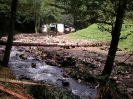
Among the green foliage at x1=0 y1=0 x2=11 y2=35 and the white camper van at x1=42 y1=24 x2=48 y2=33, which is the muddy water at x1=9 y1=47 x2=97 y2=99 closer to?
the green foliage at x1=0 y1=0 x2=11 y2=35

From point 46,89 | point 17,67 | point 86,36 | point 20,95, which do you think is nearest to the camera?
point 20,95

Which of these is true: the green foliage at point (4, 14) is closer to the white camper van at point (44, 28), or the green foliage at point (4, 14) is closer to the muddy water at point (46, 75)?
the muddy water at point (46, 75)

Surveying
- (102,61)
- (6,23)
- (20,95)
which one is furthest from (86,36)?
(20,95)

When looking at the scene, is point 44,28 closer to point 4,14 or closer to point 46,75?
point 4,14

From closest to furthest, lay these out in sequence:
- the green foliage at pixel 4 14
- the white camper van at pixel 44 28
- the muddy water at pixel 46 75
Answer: the muddy water at pixel 46 75 → the green foliage at pixel 4 14 → the white camper van at pixel 44 28

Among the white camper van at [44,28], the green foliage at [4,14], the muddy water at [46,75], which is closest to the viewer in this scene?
the muddy water at [46,75]

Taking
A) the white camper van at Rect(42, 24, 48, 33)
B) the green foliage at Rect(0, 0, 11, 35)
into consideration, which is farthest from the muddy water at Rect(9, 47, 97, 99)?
the white camper van at Rect(42, 24, 48, 33)

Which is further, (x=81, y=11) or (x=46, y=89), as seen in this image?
(x=81, y=11)

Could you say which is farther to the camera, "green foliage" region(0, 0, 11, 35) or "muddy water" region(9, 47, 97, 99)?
"green foliage" region(0, 0, 11, 35)

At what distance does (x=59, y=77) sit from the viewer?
39.7 ft

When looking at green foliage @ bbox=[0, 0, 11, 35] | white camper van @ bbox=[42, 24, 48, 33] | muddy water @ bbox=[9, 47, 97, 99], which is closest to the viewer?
muddy water @ bbox=[9, 47, 97, 99]

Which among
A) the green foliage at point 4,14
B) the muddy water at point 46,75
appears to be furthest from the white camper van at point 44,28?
the muddy water at point 46,75

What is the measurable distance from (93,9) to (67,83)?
14.8 feet

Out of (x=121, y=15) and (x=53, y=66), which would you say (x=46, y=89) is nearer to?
(x=121, y=15)
